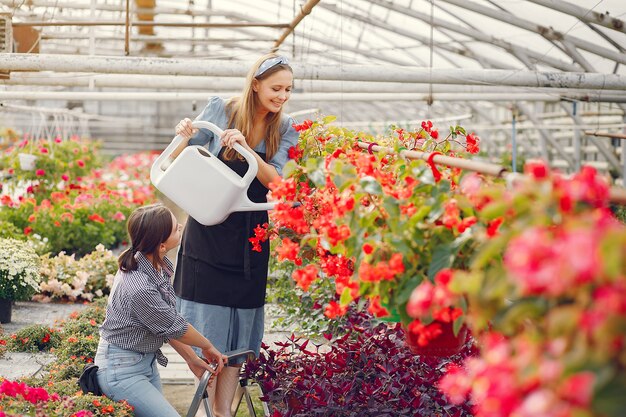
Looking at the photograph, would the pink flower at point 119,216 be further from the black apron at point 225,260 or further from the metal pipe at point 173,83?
the black apron at point 225,260

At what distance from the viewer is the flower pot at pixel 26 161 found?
25.4 feet

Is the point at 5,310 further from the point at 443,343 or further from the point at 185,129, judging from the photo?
the point at 443,343

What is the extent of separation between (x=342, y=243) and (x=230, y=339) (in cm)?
139

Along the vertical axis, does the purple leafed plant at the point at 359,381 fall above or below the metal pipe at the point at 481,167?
below

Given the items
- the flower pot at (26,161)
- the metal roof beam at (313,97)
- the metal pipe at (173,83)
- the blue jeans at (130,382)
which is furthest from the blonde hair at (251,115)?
the flower pot at (26,161)

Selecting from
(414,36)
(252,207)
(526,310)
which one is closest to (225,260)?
(252,207)

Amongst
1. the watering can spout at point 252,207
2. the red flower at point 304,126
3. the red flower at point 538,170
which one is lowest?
the watering can spout at point 252,207

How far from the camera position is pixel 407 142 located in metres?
2.58

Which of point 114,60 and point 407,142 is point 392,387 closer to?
point 407,142

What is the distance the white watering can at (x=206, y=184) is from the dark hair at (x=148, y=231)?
2.9 inches

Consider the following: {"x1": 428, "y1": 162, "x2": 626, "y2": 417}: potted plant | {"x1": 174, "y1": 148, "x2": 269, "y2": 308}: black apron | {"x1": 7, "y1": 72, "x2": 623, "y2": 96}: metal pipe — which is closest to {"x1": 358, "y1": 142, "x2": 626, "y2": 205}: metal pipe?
{"x1": 428, "y1": 162, "x2": 626, "y2": 417}: potted plant

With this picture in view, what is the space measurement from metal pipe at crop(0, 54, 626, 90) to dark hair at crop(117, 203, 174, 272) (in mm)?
2055

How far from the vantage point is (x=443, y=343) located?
1.66m

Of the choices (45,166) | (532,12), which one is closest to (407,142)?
(532,12)
